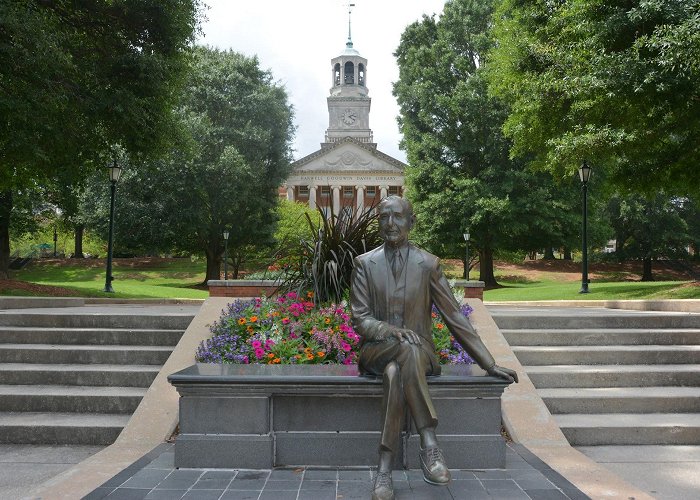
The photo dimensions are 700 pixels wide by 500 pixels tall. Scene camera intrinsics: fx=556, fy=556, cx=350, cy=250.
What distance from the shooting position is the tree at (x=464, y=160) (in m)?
26.9

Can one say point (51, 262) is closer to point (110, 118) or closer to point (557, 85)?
point (110, 118)

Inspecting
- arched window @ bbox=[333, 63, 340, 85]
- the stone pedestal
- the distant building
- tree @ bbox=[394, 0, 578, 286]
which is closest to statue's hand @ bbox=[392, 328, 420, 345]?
the stone pedestal

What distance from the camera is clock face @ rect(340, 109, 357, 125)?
82.3 m

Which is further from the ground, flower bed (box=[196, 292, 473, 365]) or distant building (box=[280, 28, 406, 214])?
distant building (box=[280, 28, 406, 214])

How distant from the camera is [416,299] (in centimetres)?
435

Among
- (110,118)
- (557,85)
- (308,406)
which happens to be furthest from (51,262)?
(308,406)

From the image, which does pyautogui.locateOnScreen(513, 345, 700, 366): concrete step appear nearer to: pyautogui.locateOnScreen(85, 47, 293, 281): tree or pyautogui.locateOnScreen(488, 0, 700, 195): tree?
pyautogui.locateOnScreen(488, 0, 700, 195): tree

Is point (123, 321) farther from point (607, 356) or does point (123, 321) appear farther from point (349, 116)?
point (349, 116)

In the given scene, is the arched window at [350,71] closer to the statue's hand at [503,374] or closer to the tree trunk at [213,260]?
the tree trunk at [213,260]

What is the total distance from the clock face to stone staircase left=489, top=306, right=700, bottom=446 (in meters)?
77.2

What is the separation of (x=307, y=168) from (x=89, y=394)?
216 ft

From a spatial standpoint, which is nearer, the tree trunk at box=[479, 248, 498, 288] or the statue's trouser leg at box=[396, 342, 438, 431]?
the statue's trouser leg at box=[396, 342, 438, 431]

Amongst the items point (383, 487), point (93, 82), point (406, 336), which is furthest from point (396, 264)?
point (93, 82)

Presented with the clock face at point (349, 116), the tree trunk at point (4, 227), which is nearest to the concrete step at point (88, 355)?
the tree trunk at point (4, 227)
